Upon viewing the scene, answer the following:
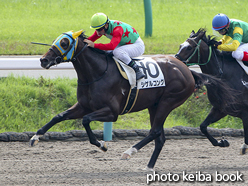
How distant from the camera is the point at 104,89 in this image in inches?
191

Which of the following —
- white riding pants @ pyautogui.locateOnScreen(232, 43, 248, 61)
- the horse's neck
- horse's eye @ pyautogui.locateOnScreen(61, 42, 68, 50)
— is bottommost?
the horse's neck

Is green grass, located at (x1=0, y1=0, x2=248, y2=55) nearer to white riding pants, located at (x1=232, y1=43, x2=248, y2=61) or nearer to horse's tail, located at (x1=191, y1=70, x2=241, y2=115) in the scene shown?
white riding pants, located at (x1=232, y1=43, x2=248, y2=61)

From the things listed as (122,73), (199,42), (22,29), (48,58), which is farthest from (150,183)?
(22,29)

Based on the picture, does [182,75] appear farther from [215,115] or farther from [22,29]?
[22,29]

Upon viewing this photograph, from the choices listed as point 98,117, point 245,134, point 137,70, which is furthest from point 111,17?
point 98,117

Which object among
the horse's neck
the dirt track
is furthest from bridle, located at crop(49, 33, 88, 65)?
the horse's neck

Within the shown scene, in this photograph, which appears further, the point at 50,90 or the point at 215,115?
the point at 50,90

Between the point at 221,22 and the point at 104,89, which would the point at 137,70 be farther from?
the point at 221,22

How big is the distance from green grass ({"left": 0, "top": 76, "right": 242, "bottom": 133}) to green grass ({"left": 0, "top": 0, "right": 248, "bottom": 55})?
3.98 metres

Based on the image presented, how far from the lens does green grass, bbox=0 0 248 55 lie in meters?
12.8

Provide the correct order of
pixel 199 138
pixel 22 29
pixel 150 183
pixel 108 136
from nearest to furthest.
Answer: pixel 150 183, pixel 108 136, pixel 199 138, pixel 22 29

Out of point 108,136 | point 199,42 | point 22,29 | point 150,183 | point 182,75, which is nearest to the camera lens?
point 150,183

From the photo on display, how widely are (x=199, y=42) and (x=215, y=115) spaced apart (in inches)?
45.8

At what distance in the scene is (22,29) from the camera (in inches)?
561
